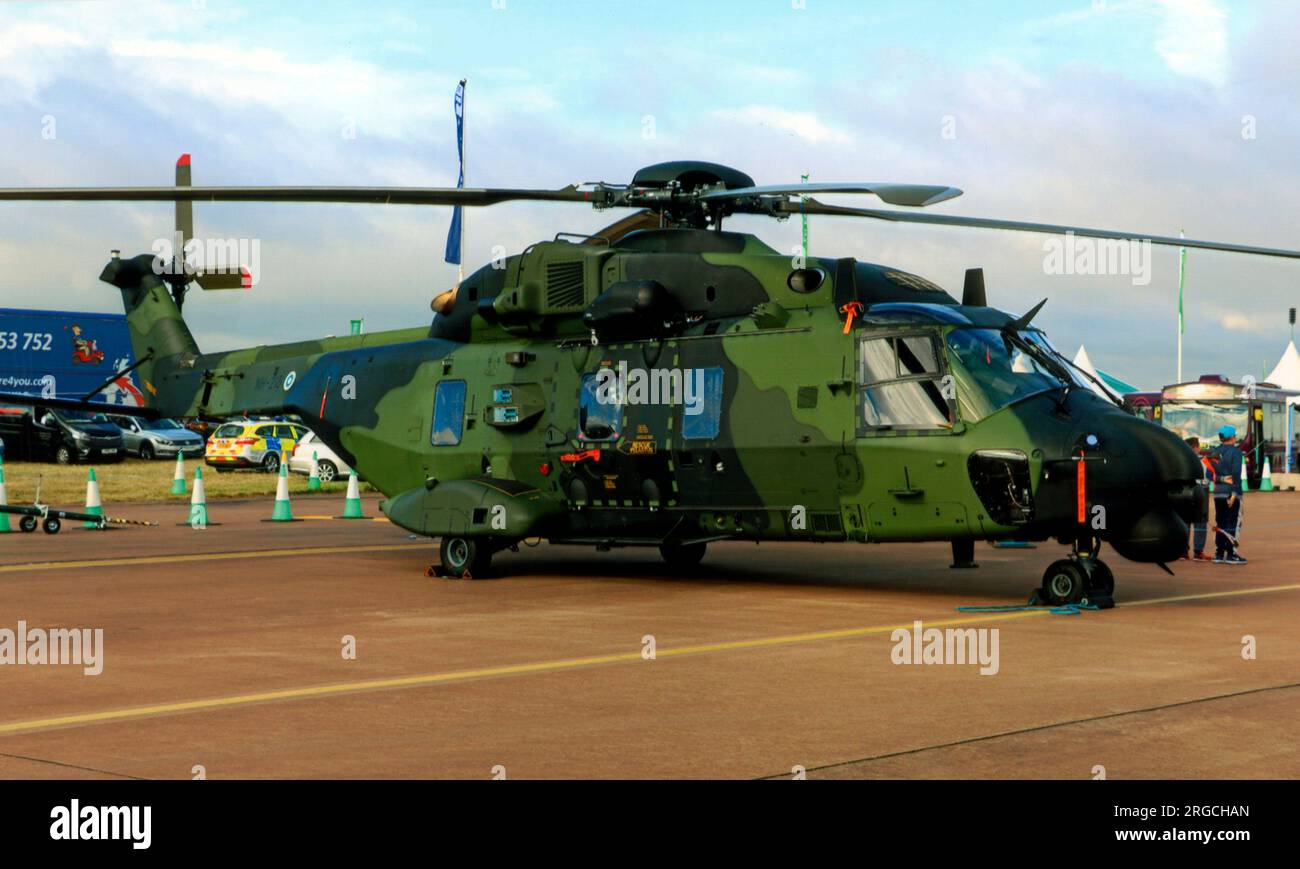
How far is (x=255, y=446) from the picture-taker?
4206 cm

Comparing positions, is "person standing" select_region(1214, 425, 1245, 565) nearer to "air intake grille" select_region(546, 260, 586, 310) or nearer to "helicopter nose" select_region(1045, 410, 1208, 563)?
"helicopter nose" select_region(1045, 410, 1208, 563)

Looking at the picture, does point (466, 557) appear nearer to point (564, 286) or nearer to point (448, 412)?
point (448, 412)

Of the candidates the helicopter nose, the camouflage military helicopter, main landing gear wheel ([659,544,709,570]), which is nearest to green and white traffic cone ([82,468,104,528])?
the camouflage military helicopter

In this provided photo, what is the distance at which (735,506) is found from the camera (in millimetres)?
14508

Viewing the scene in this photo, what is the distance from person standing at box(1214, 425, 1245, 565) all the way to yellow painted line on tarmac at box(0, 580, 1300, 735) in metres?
6.53

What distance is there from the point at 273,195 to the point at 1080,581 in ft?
26.6

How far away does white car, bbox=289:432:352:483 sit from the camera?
38.9 meters

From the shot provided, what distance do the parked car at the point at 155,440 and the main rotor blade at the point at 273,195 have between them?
3677 centimetres

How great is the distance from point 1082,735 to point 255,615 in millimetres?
8023

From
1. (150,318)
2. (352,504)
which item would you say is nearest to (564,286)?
(150,318)

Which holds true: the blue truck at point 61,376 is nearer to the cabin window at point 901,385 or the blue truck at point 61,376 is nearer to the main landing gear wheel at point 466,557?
the main landing gear wheel at point 466,557

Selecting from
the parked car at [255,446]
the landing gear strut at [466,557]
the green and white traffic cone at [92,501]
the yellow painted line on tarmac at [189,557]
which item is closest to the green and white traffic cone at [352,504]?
the green and white traffic cone at [92,501]

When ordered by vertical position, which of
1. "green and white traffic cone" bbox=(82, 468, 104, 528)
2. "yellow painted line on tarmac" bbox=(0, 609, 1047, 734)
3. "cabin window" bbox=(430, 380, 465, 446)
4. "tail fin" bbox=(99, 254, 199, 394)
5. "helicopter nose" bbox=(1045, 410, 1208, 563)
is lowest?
"yellow painted line on tarmac" bbox=(0, 609, 1047, 734)
